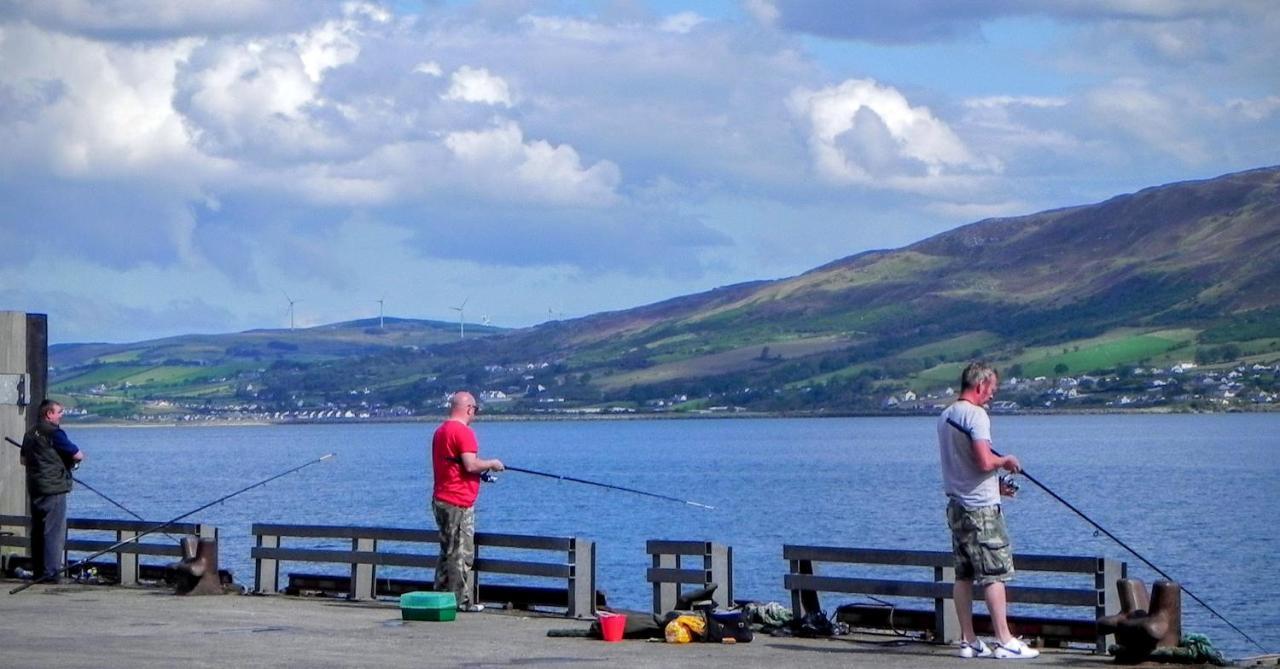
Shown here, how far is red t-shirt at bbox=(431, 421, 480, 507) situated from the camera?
53.7 feet

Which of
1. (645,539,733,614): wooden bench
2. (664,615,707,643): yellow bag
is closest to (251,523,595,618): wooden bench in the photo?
(645,539,733,614): wooden bench

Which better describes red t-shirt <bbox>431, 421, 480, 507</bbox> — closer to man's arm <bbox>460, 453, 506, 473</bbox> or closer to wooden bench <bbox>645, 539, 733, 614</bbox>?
man's arm <bbox>460, 453, 506, 473</bbox>

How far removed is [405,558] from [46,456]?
4174 mm

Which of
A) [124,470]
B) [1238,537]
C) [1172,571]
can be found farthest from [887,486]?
[124,470]

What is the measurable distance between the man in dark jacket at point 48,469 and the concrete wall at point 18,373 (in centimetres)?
229

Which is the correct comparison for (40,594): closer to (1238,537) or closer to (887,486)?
(1238,537)

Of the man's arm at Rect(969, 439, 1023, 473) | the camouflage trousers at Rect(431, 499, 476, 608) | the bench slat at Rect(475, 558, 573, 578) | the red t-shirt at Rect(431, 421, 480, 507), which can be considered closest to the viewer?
the man's arm at Rect(969, 439, 1023, 473)

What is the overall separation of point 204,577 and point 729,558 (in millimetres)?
6048

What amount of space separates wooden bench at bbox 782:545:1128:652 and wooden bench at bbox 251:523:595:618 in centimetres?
212

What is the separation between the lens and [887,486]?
242 feet

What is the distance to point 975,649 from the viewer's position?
525 inches

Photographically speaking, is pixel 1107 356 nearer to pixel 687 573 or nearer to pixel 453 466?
pixel 687 573

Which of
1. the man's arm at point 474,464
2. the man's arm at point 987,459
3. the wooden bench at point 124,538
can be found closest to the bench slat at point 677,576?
the man's arm at point 474,464

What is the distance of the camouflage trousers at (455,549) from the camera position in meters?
16.6
